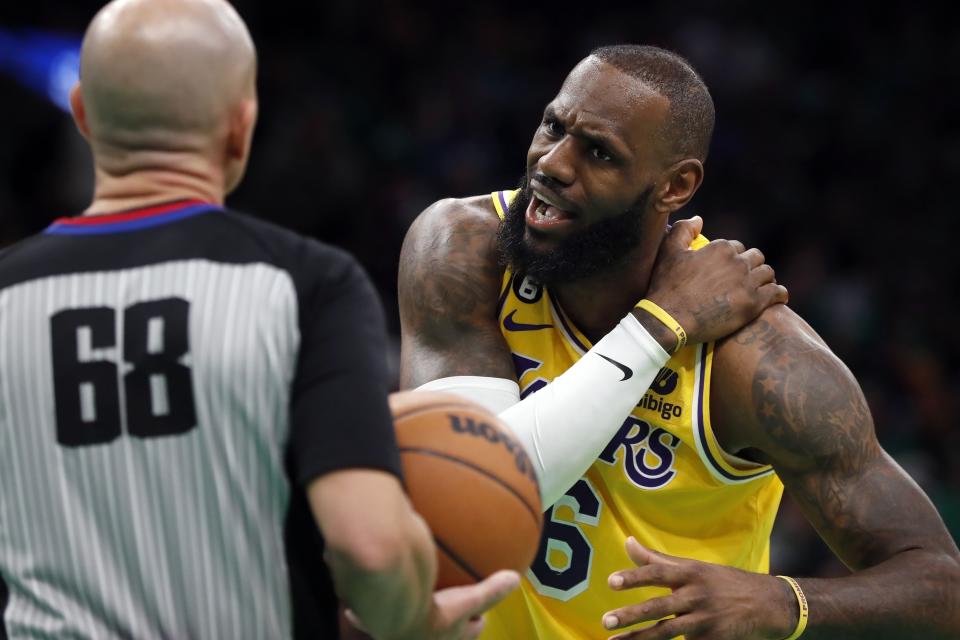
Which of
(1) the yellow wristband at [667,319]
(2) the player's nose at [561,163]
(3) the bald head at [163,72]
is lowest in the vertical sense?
(1) the yellow wristband at [667,319]

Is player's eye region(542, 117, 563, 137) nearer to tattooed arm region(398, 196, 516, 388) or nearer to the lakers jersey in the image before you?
tattooed arm region(398, 196, 516, 388)

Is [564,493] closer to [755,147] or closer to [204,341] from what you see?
[204,341]

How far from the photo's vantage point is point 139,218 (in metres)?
2.47

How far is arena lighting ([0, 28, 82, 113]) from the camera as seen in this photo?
10.8 meters

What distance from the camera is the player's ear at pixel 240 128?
8.18ft

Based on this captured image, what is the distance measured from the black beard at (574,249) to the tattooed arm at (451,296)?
0.43ft

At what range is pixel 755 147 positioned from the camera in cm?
1111

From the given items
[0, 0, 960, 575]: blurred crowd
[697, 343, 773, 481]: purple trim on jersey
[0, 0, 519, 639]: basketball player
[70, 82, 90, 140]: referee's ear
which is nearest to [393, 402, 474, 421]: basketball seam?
[0, 0, 519, 639]: basketball player

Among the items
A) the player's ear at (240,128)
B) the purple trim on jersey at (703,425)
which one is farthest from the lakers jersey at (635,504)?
the player's ear at (240,128)

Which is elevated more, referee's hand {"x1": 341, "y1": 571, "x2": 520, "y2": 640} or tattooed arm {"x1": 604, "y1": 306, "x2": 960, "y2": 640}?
referee's hand {"x1": 341, "y1": 571, "x2": 520, "y2": 640}

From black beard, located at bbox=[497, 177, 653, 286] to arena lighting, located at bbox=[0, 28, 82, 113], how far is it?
303 inches

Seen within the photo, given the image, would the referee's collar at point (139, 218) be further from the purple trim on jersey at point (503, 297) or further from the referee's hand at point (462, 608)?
the purple trim on jersey at point (503, 297)

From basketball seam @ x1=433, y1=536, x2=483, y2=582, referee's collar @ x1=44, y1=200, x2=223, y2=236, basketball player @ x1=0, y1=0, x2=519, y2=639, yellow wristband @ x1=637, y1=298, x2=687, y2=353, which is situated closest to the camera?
basketball player @ x1=0, y1=0, x2=519, y2=639

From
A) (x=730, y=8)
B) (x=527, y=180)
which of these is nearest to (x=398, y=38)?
(x=730, y=8)
